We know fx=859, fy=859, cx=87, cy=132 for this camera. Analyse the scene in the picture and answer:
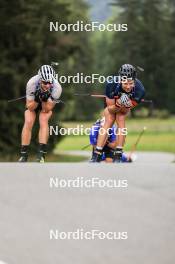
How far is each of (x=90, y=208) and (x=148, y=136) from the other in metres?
0.59

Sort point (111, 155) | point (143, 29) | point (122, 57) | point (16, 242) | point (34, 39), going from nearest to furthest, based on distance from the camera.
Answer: point (16, 242)
point (111, 155)
point (122, 57)
point (143, 29)
point (34, 39)

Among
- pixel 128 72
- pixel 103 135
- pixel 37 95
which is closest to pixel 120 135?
pixel 103 135

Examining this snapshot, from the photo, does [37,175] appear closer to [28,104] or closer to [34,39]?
[28,104]

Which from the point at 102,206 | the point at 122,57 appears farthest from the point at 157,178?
the point at 122,57

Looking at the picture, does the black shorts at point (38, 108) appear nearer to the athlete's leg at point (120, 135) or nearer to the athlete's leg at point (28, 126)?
the athlete's leg at point (28, 126)

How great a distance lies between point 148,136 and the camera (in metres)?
3.70

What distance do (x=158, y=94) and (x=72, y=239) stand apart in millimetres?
860

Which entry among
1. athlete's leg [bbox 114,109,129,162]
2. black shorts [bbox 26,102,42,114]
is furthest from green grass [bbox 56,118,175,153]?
black shorts [bbox 26,102,42,114]

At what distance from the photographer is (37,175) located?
325cm

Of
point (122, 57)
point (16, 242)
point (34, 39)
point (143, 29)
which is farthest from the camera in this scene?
point (34, 39)

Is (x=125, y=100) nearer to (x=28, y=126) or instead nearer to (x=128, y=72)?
(x=128, y=72)

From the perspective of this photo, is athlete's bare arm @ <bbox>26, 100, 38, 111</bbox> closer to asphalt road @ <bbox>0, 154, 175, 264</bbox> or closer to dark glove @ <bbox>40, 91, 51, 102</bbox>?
dark glove @ <bbox>40, 91, 51, 102</bbox>

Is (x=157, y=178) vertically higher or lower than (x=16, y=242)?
higher

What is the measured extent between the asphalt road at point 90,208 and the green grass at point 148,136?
208 mm
